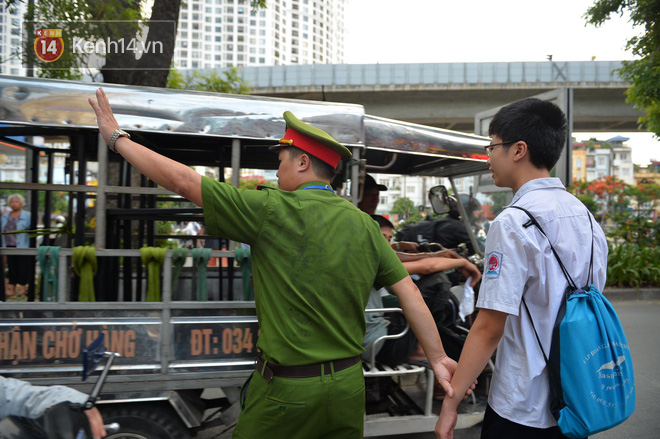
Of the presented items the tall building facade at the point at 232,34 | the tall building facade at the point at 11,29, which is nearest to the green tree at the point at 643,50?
the tall building facade at the point at 11,29

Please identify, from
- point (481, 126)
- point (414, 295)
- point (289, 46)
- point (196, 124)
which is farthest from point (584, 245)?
point (289, 46)

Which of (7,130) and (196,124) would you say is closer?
(196,124)

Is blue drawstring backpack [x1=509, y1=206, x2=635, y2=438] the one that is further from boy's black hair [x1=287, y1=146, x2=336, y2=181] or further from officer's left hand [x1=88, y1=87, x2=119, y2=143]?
officer's left hand [x1=88, y1=87, x2=119, y2=143]

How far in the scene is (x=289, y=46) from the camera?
166 meters

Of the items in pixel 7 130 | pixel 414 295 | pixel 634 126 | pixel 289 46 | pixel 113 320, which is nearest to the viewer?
pixel 414 295

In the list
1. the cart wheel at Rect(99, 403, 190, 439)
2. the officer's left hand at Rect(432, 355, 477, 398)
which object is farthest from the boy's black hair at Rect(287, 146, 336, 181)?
the cart wheel at Rect(99, 403, 190, 439)

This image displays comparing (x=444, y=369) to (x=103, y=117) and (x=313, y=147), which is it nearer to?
(x=313, y=147)

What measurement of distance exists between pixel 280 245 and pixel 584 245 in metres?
1.12

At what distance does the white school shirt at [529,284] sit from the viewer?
1.67 m

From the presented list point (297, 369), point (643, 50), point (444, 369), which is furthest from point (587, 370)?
point (643, 50)

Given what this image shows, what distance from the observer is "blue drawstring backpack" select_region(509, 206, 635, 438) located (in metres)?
1.58

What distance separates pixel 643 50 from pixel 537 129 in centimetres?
1206

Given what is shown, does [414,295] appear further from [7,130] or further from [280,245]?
[7,130]

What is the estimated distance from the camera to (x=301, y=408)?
1906mm
